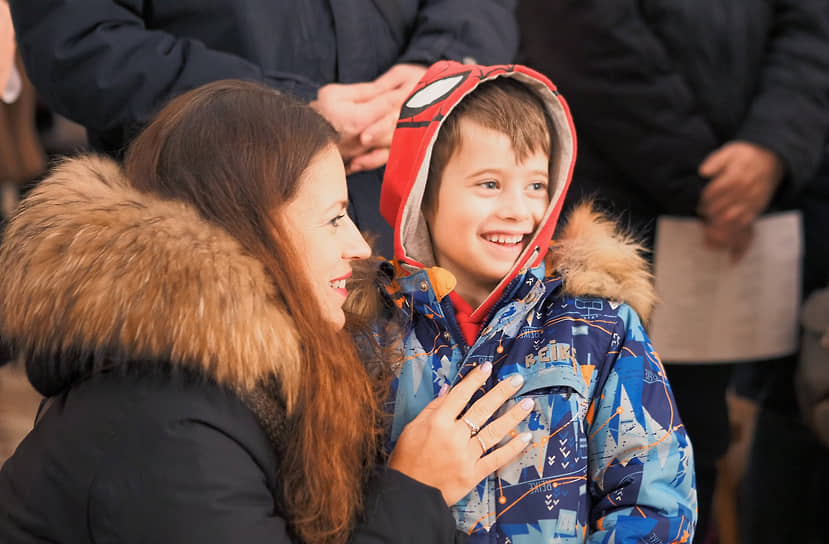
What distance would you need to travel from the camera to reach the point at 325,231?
1.19 m

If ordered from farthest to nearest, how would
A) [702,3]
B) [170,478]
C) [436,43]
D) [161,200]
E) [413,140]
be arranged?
[702,3] → [436,43] → [413,140] → [161,200] → [170,478]

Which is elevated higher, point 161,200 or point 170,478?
point 161,200

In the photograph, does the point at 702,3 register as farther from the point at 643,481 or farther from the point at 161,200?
the point at 161,200

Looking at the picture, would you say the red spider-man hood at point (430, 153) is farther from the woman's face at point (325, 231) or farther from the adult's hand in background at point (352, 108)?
the woman's face at point (325, 231)

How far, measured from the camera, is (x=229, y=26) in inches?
58.1

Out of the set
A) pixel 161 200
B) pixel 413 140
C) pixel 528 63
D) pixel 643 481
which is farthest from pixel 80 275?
pixel 528 63

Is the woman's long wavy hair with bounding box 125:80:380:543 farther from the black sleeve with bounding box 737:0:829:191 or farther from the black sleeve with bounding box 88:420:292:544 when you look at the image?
the black sleeve with bounding box 737:0:829:191

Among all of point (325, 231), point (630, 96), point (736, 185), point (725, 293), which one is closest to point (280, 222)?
point (325, 231)

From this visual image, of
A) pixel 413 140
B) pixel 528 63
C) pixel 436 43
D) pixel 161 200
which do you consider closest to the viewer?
pixel 161 200

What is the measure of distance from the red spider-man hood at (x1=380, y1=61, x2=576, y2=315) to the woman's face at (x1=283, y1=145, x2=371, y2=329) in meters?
0.19

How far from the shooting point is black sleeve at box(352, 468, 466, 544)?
3.62 ft

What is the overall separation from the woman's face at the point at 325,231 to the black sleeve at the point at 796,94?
1.18m

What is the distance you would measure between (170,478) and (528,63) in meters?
1.47

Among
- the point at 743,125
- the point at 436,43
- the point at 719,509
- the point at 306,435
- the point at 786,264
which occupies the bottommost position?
the point at 719,509
